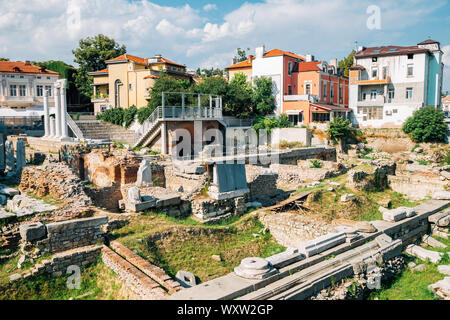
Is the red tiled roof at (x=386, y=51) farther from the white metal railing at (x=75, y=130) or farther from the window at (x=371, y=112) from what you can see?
the white metal railing at (x=75, y=130)

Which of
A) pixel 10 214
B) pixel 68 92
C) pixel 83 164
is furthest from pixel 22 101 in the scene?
pixel 10 214

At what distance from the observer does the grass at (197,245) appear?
8.56m

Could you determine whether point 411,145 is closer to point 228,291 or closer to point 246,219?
point 246,219

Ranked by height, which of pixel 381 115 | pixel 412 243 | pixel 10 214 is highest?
pixel 381 115

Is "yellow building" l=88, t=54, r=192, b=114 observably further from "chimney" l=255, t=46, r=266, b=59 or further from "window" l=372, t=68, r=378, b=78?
"window" l=372, t=68, r=378, b=78

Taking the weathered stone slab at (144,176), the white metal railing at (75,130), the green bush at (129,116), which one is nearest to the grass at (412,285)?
the weathered stone slab at (144,176)

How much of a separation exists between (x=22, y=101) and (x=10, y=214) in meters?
36.4

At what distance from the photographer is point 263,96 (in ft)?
124

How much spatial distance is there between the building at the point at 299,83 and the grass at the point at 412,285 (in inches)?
1101

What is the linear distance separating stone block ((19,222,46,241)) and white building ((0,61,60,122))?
35.2m

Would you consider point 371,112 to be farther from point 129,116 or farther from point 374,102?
point 129,116

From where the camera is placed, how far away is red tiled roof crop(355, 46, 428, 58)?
1463 inches
